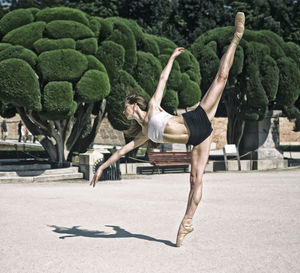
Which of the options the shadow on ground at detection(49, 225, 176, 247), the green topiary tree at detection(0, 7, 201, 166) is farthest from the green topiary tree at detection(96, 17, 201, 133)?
the shadow on ground at detection(49, 225, 176, 247)

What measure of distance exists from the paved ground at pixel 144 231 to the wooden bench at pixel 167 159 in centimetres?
465

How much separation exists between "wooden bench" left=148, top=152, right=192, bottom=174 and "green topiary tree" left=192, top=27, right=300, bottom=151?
15.9 ft

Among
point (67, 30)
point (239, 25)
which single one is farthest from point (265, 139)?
point (239, 25)

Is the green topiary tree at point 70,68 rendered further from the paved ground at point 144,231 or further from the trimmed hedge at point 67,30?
the paved ground at point 144,231

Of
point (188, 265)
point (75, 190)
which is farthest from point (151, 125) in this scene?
point (75, 190)

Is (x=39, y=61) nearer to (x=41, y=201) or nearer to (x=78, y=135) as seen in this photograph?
(x=78, y=135)

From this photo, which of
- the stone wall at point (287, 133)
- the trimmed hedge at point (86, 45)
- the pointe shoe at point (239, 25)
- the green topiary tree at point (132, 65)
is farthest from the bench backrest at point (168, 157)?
the stone wall at point (287, 133)

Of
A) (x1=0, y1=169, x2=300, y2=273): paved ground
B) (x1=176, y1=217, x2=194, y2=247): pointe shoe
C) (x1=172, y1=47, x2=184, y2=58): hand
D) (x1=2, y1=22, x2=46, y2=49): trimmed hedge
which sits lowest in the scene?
(x1=0, y1=169, x2=300, y2=273): paved ground

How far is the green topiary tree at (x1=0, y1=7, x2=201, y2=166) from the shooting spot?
562 inches

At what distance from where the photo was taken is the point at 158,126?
5355mm

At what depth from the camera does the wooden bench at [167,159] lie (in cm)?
1669

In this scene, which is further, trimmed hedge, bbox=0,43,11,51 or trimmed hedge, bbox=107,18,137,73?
trimmed hedge, bbox=107,18,137,73

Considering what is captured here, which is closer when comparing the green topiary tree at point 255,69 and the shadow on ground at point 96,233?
the shadow on ground at point 96,233

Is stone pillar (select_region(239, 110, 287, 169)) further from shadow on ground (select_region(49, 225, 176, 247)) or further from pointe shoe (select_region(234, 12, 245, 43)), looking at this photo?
pointe shoe (select_region(234, 12, 245, 43))
